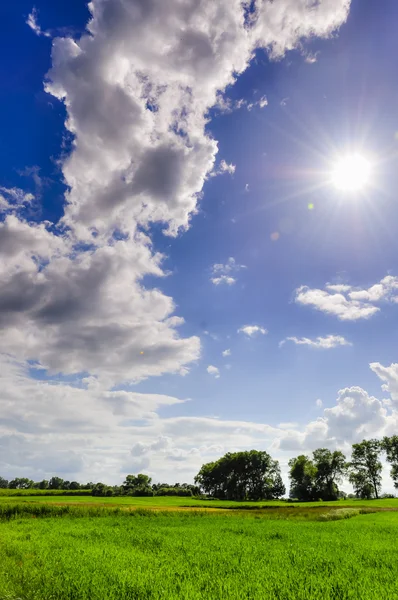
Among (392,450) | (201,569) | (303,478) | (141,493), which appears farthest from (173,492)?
(201,569)

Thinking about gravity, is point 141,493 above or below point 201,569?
below

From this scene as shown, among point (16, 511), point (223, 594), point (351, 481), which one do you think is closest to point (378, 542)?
point (223, 594)

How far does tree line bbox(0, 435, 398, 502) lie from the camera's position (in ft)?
420

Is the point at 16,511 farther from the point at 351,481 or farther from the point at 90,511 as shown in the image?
the point at 351,481

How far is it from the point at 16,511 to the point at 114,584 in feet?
137

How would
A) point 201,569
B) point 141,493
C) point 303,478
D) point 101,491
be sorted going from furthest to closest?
1. point 303,478
2. point 141,493
3. point 101,491
4. point 201,569

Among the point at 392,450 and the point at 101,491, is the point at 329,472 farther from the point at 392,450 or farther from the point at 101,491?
the point at 101,491

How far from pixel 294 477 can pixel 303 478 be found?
4381 mm

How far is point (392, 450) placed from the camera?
4926 inches

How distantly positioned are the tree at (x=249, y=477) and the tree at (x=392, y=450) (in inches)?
1847

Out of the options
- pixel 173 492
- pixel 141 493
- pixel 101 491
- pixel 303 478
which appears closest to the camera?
pixel 101 491

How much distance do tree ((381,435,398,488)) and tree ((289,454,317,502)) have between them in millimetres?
26022

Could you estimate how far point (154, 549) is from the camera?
64.4ft

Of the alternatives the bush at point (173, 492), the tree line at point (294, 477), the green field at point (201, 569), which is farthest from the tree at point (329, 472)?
the green field at point (201, 569)
